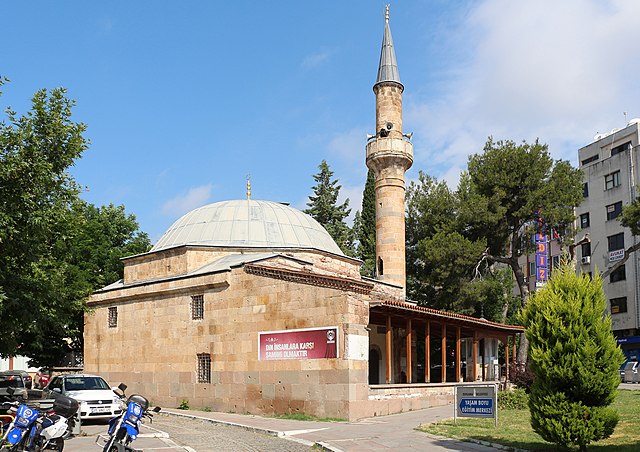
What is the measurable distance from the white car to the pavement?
255cm

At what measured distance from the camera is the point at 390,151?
31141 millimetres

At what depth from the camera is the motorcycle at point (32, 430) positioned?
915 cm

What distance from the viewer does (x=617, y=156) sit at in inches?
1844

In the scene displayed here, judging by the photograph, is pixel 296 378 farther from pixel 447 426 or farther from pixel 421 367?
pixel 421 367

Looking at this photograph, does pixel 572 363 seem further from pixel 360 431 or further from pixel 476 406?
pixel 360 431

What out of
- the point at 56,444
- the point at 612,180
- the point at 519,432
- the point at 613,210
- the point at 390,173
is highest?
the point at 612,180

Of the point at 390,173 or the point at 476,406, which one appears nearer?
the point at 476,406

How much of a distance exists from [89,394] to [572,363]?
11652mm

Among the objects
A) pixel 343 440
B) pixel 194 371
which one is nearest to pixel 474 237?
pixel 194 371

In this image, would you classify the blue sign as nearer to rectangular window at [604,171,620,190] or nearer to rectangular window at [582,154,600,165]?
rectangular window at [604,171,620,190]

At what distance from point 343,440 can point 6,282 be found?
28.1 ft

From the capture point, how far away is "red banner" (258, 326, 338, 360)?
58.2 feet

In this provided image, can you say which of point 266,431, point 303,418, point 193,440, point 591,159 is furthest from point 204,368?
point 591,159

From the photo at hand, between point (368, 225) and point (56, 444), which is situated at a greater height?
point (368, 225)
